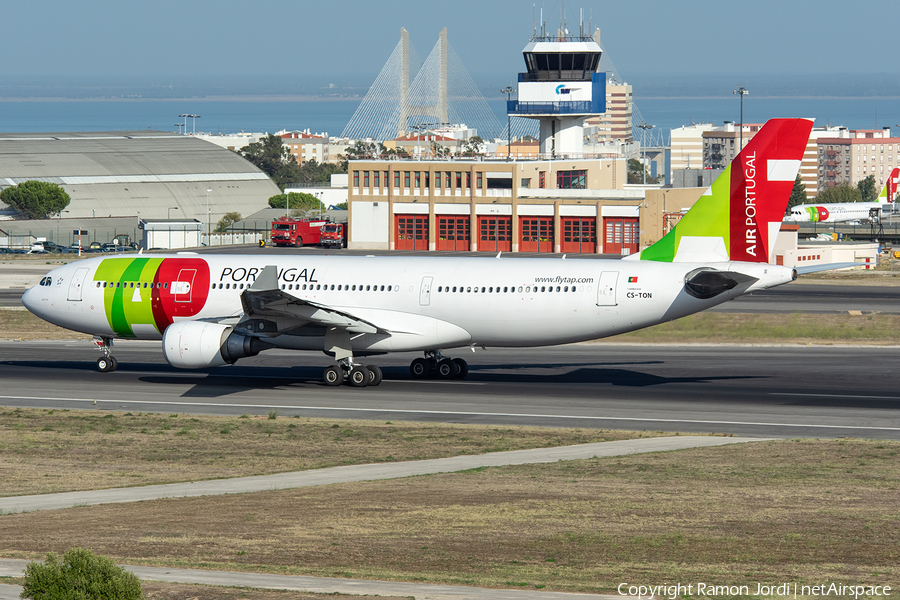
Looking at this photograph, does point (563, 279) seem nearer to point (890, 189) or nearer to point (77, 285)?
point (77, 285)

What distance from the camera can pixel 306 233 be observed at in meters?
117

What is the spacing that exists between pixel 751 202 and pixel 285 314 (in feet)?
52.6

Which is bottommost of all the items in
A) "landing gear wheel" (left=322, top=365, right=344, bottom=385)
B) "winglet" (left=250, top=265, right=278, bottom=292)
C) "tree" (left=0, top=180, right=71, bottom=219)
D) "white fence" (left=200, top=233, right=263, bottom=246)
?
"landing gear wheel" (left=322, top=365, right=344, bottom=385)

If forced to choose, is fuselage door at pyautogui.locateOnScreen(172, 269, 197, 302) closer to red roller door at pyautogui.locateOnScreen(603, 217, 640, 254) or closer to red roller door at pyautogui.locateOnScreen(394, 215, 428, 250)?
red roller door at pyautogui.locateOnScreen(603, 217, 640, 254)

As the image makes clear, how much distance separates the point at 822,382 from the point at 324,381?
17.9 meters

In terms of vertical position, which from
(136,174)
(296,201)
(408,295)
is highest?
(136,174)

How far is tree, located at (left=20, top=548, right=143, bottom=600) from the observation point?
11.2 meters

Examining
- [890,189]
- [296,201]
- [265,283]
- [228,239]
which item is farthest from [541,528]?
A: [296,201]

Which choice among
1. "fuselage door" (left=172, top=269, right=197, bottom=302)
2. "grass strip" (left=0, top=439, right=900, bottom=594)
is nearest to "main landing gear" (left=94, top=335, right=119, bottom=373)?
"fuselage door" (left=172, top=269, right=197, bottom=302)

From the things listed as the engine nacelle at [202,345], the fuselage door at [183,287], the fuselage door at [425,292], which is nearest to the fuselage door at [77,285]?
the fuselage door at [183,287]

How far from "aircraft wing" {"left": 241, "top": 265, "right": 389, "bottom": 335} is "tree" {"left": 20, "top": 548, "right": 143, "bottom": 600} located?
23838mm

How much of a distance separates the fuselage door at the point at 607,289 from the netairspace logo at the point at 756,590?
22.3 meters

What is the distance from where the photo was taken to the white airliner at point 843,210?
488 feet

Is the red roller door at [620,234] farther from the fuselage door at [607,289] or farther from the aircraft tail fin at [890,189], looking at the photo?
the fuselage door at [607,289]
